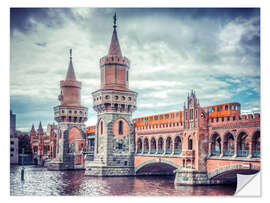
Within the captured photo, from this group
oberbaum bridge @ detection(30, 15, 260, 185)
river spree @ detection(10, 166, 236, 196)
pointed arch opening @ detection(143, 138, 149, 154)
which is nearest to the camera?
river spree @ detection(10, 166, 236, 196)

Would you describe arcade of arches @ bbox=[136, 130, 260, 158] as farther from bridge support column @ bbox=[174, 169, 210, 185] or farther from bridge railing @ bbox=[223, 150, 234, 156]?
bridge support column @ bbox=[174, 169, 210, 185]

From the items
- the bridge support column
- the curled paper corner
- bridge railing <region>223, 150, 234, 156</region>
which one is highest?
bridge railing <region>223, 150, 234, 156</region>

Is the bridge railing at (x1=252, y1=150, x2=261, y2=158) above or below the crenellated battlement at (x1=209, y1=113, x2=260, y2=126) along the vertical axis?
below

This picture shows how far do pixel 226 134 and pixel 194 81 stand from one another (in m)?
4.74

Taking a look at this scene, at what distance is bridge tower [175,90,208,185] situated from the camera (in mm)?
27438

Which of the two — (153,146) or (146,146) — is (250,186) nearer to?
(153,146)

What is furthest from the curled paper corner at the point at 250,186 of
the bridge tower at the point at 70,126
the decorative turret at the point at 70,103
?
the bridge tower at the point at 70,126

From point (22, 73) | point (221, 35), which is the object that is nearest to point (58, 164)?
point (22, 73)

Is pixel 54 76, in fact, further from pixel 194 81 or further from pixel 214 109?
pixel 214 109

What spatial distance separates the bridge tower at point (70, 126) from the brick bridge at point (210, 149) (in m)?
17.4

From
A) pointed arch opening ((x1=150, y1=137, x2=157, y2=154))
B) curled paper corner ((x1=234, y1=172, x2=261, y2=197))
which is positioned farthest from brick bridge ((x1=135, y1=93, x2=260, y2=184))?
curled paper corner ((x1=234, y1=172, x2=261, y2=197))

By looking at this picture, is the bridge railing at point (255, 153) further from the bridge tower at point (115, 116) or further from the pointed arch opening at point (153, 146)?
the bridge tower at point (115, 116)

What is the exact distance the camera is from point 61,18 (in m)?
23.7

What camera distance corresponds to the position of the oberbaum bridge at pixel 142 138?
2602cm
